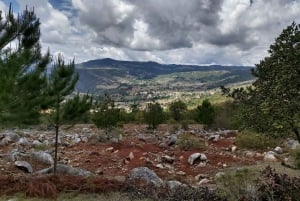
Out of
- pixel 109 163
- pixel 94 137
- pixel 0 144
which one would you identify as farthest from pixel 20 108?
pixel 94 137

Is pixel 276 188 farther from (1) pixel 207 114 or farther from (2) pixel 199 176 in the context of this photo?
(1) pixel 207 114

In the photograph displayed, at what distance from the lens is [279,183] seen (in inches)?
384

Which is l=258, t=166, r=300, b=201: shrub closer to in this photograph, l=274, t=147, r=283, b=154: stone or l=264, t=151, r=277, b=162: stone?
l=264, t=151, r=277, b=162: stone

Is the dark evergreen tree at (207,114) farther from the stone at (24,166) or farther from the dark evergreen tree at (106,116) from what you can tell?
the stone at (24,166)

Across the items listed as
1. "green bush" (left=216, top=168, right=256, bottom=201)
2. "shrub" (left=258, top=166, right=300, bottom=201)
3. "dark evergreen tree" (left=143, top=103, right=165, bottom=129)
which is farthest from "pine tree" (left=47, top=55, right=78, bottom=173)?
"dark evergreen tree" (left=143, top=103, right=165, bottom=129)

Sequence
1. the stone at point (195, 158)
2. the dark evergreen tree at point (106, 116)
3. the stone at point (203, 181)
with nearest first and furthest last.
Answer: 1. the stone at point (203, 181)
2. the stone at point (195, 158)
3. the dark evergreen tree at point (106, 116)

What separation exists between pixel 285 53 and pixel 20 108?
9154 millimetres

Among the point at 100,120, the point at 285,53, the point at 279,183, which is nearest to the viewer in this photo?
the point at 285,53

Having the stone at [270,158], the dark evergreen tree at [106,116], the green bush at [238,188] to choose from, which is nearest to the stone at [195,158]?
the stone at [270,158]

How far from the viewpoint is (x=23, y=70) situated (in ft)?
45.0

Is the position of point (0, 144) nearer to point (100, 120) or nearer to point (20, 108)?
point (100, 120)

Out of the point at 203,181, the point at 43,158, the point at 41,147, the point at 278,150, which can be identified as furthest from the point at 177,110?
the point at 203,181

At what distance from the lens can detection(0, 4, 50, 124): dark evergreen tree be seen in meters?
12.0

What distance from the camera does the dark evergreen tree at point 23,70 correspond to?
12039 millimetres
